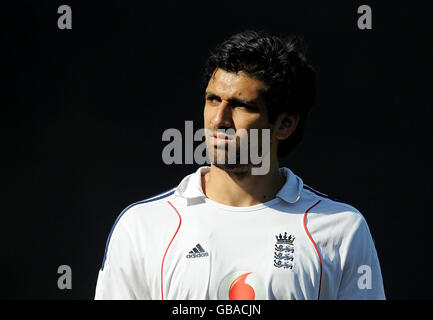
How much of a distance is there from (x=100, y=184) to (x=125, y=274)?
46.7 inches

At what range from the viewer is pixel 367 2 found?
124 inches

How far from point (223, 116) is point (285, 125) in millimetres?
275

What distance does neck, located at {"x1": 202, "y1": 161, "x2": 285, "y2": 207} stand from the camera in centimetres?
215

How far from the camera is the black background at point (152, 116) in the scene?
319 centimetres

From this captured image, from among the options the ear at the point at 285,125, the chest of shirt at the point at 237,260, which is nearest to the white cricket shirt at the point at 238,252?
the chest of shirt at the point at 237,260

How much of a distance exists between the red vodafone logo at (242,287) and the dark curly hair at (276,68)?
452 millimetres

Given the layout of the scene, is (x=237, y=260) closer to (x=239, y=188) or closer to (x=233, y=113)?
(x=239, y=188)

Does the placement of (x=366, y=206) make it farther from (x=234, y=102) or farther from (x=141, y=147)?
(x=234, y=102)

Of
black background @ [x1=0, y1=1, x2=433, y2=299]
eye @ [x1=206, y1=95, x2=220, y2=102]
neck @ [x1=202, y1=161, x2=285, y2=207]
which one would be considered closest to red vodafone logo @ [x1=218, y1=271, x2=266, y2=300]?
neck @ [x1=202, y1=161, x2=285, y2=207]

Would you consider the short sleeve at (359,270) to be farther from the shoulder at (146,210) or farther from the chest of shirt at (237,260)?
the shoulder at (146,210)

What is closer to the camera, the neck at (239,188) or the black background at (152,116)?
the neck at (239,188)

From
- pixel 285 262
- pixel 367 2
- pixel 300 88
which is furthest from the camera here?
pixel 367 2

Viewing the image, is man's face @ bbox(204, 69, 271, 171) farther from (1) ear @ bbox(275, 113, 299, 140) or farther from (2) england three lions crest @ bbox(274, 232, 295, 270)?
(2) england three lions crest @ bbox(274, 232, 295, 270)
